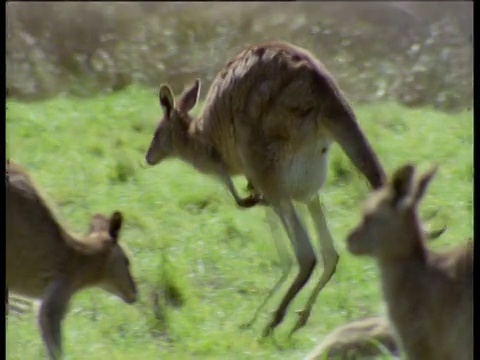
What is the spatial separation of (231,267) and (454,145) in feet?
9.79

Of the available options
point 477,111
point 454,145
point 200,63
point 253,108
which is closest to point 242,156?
point 253,108

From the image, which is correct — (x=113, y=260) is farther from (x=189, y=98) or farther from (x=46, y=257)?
(x=189, y=98)

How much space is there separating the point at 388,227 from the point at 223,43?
9.79m

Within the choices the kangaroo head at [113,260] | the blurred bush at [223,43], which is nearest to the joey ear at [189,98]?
Answer: the kangaroo head at [113,260]

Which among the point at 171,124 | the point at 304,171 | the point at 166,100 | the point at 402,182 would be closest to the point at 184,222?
the point at 171,124

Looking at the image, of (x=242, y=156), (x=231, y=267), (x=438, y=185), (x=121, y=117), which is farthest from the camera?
(x=121, y=117)

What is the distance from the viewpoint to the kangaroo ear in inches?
281

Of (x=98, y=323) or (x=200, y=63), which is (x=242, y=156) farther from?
(x=200, y=63)

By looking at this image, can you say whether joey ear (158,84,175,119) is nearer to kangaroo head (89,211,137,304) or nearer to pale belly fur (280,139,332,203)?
pale belly fur (280,139,332,203)

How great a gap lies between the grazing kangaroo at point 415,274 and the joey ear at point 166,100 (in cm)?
286

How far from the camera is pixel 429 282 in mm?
6094

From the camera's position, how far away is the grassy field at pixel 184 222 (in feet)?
24.2

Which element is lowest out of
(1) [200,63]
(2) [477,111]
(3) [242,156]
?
(1) [200,63]

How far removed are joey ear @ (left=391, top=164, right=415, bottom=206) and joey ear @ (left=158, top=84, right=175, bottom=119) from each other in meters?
2.95
